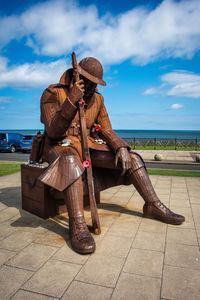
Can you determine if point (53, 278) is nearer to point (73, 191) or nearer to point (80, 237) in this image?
point (80, 237)

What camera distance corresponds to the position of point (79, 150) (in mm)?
3688

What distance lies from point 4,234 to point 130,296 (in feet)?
6.76

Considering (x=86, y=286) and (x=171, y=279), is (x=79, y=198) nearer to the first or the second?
(x=86, y=286)

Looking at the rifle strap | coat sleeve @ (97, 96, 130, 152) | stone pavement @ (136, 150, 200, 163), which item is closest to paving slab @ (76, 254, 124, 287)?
coat sleeve @ (97, 96, 130, 152)

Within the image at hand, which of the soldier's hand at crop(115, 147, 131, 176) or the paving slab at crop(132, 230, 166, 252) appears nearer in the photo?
the paving slab at crop(132, 230, 166, 252)

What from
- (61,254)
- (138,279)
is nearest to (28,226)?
(61,254)

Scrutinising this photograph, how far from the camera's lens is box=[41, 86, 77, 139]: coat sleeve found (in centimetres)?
324

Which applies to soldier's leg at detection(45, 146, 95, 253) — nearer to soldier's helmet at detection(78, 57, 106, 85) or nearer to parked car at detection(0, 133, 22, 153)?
soldier's helmet at detection(78, 57, 106, 85)

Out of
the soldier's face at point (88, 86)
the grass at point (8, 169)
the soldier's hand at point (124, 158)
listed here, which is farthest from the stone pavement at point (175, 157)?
the soldier's face at point (88, 86)

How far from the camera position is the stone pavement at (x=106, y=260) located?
7.08 ft

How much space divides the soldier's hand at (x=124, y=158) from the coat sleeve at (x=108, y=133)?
0.07 meters

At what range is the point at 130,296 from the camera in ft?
6.85

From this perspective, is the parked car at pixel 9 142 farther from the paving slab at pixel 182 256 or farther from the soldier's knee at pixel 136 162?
the paving slab at pixel 182 256

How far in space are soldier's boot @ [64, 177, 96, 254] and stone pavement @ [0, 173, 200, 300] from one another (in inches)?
5.6
